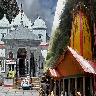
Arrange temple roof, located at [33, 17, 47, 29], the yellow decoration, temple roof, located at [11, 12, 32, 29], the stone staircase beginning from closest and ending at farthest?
1. the yellow decoration
2. the stone staircase
3. temple roof, located at [33, 17, 47, 29]
4. temple roof, located at [11, 12, 32, 29]

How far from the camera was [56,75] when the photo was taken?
1655cm

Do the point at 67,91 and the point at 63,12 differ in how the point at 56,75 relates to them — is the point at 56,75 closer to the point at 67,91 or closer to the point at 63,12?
the point at 67,91

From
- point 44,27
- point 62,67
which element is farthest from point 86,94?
point 44,27

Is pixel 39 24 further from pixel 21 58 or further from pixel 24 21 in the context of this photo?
pixel 21 58

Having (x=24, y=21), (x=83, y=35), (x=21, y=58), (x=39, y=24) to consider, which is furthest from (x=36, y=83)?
(x=83, y=35)

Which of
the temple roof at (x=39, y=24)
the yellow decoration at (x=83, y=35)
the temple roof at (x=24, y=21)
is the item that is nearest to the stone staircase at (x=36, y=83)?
the temple roof at (x=39, y=24)

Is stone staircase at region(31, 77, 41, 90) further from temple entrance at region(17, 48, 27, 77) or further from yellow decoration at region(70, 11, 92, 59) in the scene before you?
yellow decoration at region(70, 11, 92, 59)

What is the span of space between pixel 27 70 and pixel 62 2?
3700 centimetres

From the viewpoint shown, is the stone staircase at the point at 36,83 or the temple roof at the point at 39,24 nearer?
the stone staircase at the point at 36,83

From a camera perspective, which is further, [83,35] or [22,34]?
[22,34]

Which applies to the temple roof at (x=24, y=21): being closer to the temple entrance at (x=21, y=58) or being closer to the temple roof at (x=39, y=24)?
the temple roof at (x=39, y=24)

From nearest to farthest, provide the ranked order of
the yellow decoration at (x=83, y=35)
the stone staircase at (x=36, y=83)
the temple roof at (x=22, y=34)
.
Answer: the yellow decoration at (x=83, y=35) < the stone staircase at (x=36, y=83) < the temple roof at (x=22, y=34)

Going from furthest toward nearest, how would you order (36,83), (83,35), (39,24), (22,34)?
(39,24) → (22,34) → (36,83) → (83,35)

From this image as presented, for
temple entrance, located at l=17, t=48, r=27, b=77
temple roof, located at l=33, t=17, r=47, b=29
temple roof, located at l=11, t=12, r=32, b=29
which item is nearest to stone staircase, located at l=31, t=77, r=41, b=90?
temple entrance, located at l=17, t=48, r=27, b=77
